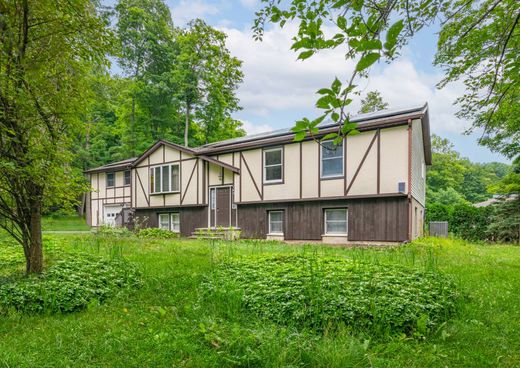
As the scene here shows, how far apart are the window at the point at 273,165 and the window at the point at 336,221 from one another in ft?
7.81

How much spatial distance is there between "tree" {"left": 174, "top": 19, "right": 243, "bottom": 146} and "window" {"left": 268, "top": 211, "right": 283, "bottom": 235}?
1267 centimetres

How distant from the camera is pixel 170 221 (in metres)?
17.5

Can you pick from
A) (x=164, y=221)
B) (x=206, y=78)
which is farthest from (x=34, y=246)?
(x=206, y=78)

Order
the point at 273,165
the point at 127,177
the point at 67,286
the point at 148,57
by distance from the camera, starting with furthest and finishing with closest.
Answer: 1. the point at 148,57
2. the point at 127,177
3. the point at 273,165
4. the point at 67,286

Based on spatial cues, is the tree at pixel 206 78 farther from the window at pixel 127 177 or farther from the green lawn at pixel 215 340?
the green lawn at pixel 215 340

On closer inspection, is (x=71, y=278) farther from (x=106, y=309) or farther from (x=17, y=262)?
(x=17, y=262)

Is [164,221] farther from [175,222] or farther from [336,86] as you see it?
[336,86]

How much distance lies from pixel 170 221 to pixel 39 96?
1379 cm

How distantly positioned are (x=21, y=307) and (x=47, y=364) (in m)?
1.41

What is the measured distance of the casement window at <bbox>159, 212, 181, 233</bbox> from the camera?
1719 centimetres

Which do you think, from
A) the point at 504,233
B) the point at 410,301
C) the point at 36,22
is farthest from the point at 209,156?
the point at 504,233

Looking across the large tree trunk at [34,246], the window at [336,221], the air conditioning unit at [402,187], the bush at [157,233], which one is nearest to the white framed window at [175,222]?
the bush at [157,233]

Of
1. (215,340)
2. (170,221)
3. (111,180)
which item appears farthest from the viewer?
(111,180)

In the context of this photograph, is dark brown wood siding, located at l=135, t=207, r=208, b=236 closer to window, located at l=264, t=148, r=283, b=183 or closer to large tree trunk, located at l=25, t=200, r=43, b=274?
window, located at l=264, t=148, r=283, b=183
